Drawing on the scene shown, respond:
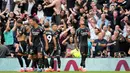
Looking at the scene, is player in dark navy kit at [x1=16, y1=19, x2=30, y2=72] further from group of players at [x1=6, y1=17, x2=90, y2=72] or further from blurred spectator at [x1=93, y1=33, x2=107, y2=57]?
blurred spectator at [x1=93, y1=33, x2=107, y2=57]

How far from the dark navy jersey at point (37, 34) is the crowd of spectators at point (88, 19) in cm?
197

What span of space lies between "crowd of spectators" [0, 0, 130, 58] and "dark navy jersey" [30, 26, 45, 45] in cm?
197

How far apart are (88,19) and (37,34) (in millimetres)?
4129

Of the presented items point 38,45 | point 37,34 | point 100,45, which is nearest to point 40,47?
point 38,45

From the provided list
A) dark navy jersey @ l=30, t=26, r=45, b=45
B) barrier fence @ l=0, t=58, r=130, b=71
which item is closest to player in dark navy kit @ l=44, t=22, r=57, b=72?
dark navy jersey @ l=30, t=26, r=45, b=45

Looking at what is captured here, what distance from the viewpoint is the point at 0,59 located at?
20.0 metres

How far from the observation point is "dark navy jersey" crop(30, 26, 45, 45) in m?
18.1

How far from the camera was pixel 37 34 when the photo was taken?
714 inches

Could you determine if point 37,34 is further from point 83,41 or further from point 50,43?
point 83,41

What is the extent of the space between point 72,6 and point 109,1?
1.83m

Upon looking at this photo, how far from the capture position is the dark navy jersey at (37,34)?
18125 millimetres

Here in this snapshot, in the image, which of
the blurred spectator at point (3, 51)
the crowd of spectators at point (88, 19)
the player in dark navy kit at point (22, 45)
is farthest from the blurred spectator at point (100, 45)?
the blurred spectator at point (3, 51)

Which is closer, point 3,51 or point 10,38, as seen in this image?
point 3,51

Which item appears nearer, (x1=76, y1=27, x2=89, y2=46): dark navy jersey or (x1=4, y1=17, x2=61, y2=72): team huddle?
(x1=4, y1=17, x2=61, y2=72): team huddle
